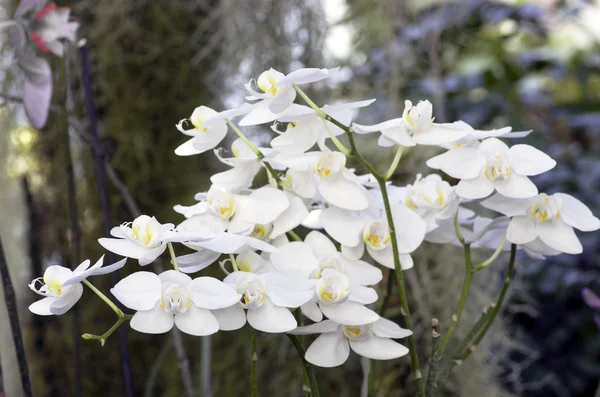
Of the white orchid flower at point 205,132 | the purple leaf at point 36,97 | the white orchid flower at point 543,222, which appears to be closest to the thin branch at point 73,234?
the purple leaf at point 36,97

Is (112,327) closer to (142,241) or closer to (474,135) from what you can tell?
(142,241)

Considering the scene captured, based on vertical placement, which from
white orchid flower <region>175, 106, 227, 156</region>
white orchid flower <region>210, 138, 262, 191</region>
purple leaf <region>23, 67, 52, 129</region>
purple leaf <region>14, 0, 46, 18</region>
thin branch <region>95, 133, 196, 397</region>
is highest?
purple leaf <region>14, 0, 46, 18</region>

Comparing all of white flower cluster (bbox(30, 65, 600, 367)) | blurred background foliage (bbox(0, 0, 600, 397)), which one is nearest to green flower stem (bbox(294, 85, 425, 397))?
white flower cluster (bbox(30, 65, 600, 367))

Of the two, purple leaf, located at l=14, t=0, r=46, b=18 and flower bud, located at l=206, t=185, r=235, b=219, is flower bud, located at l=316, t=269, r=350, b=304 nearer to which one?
flower bud, located at l=206, t=185, r=235, b=219

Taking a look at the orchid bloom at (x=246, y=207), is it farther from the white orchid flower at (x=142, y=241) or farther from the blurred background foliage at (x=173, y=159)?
the blurred background foliage at (x=173, y=159)

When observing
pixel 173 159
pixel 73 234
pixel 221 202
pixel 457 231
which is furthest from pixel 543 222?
pixel 173 159

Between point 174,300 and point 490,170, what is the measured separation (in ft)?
0.44

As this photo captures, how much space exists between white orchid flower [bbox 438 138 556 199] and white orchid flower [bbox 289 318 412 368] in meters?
0.06

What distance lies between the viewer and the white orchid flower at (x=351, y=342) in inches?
9.0

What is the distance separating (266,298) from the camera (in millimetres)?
213

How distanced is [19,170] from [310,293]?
2.38 ft

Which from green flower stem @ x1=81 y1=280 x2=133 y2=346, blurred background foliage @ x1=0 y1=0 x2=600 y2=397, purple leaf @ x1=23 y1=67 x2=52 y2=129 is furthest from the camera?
blurred background foliage @ x1=0 y1=0 x2=600 y2=397

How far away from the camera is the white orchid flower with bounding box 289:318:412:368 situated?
23 centimetres

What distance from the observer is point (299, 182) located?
24 centimetres
